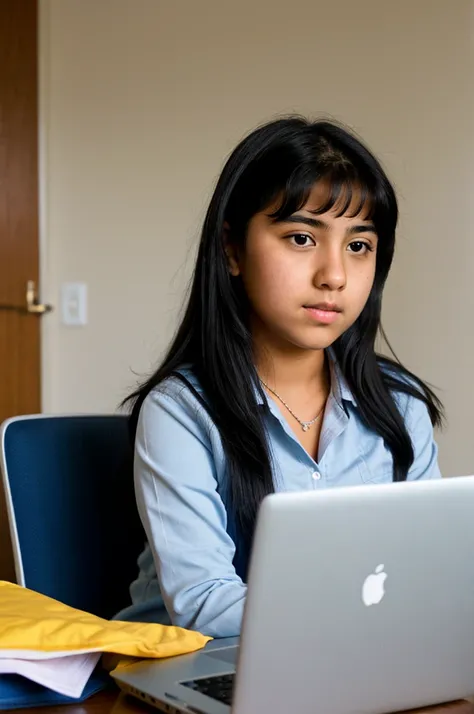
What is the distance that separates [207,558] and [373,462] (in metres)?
0.36

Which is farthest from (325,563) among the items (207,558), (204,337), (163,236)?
(163,236)

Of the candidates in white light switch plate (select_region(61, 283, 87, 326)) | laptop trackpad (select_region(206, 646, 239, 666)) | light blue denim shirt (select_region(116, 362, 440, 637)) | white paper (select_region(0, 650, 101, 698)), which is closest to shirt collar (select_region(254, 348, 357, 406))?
light blue denim shirt (select_region(116, 362, 440, 637))

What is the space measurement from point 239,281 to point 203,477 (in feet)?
1.04

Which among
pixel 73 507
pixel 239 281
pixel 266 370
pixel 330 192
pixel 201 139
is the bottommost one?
pixel 73 507

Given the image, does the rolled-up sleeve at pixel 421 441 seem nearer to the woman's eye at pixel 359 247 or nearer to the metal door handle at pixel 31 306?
the woman's eye at pixel 359 247

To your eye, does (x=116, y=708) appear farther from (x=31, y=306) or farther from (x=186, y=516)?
(x=31, y=306)

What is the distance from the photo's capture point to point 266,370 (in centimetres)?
155

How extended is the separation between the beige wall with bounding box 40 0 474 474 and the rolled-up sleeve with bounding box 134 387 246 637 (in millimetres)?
1474

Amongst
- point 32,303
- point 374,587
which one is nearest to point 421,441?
point 374,587

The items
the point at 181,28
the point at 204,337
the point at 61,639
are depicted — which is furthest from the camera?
the point at 181,28

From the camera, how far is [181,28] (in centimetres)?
314

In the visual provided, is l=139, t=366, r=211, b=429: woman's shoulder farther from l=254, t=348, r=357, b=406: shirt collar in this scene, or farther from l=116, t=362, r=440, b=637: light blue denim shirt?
l=254, t=348, r=357, b=406: shirt collar

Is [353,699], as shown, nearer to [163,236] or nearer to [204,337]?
[204,337]

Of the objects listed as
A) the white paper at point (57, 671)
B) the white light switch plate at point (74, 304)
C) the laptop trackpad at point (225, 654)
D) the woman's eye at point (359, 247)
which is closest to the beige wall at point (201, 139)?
the white light switch plate at point (74, 304)
